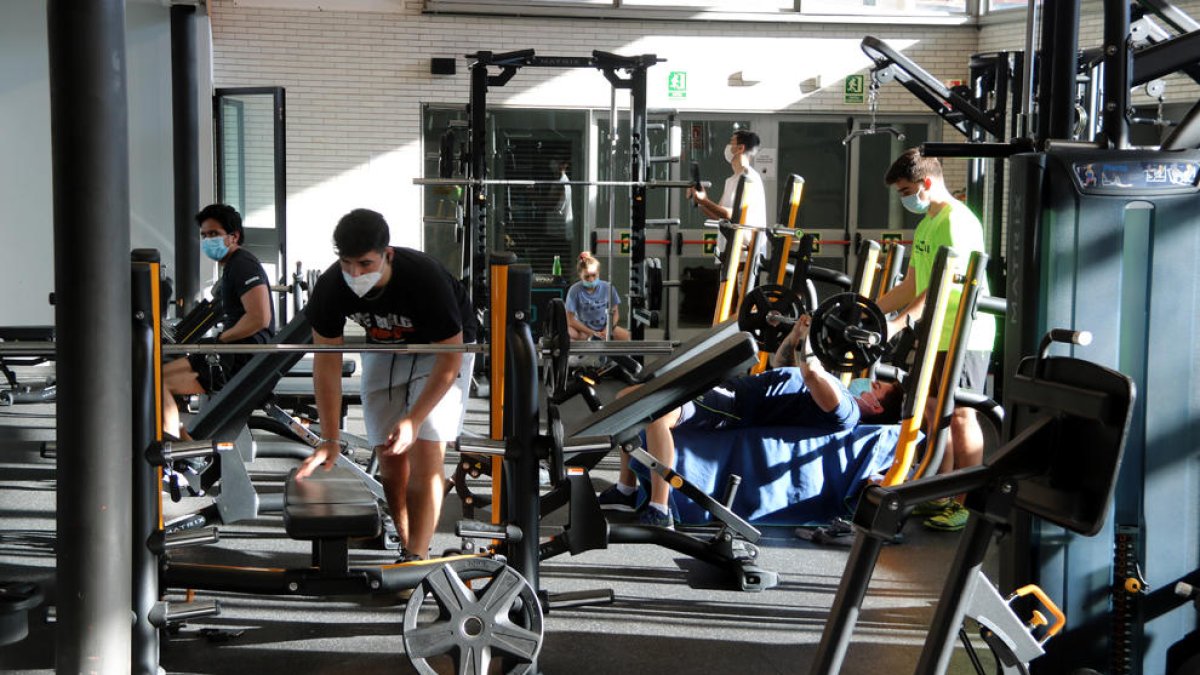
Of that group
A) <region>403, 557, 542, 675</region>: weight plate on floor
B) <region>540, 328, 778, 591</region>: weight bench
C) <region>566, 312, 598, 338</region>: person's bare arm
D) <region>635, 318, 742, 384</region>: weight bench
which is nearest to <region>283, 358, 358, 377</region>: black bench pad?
<region>566, 312, 598, 338</region>: person's bare arm

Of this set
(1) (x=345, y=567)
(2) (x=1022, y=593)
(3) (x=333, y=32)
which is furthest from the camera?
(3) (x=333, y=32)

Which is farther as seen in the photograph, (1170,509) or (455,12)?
(455,12)

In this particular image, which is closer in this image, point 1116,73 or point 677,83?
point 1116,73

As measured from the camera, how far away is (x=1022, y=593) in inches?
86.4

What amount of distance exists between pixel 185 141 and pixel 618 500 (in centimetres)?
651

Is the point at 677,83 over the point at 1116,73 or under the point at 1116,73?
over

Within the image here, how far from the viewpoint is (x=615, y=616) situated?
12.5 ft

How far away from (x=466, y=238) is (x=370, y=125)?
253 centimetres

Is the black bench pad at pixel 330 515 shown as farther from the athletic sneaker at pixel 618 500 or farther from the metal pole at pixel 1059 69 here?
the athletic sneaker at pixel 618 500

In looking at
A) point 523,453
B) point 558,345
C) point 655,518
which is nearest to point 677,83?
point 655,518

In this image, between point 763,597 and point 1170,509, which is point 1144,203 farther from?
point 763,597

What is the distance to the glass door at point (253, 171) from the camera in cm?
1034

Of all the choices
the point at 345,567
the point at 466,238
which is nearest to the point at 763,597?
the point at 345,567

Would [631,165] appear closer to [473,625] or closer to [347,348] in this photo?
[347,348]
